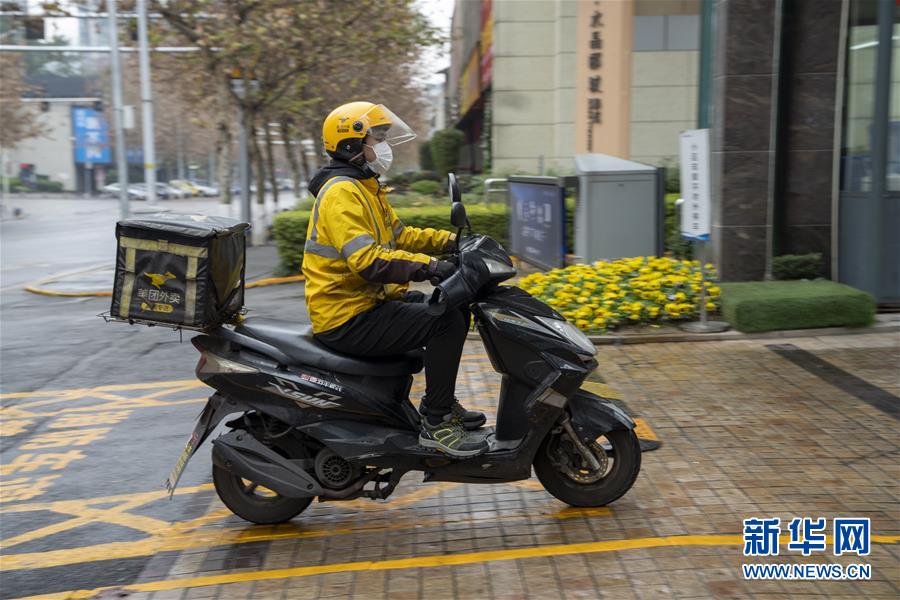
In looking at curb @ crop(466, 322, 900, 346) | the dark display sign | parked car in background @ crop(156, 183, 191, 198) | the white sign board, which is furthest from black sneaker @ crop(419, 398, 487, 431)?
parked car in background @ crop(156, 183, 191, 198)

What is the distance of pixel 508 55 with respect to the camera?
24531 millimetres

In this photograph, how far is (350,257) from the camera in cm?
441

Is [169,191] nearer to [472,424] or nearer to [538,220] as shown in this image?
[538,220]

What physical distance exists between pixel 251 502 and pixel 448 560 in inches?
44.8

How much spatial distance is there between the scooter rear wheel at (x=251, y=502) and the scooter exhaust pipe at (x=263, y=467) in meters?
0.16

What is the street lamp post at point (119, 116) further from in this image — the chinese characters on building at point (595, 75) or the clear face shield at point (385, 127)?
the clear face shield at point (385, 127)

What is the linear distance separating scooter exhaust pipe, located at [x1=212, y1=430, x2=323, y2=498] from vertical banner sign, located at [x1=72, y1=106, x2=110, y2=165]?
86437 millimetres

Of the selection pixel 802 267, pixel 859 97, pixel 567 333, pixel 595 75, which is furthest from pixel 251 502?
pixel 595 75

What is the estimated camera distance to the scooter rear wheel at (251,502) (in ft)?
16.1

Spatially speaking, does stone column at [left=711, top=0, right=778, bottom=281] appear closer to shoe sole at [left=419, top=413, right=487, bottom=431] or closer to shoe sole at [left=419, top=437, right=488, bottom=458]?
shoe sole at [left=419, top=413, right=487, bottom=431]


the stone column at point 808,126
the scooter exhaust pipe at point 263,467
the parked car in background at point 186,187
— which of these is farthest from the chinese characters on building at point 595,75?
the parked car in background at point 186,187

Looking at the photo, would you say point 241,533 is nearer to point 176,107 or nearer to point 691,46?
point 691,46

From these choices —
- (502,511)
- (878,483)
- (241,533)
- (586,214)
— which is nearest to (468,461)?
(502,511)

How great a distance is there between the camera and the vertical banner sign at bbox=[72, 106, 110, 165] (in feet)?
280
